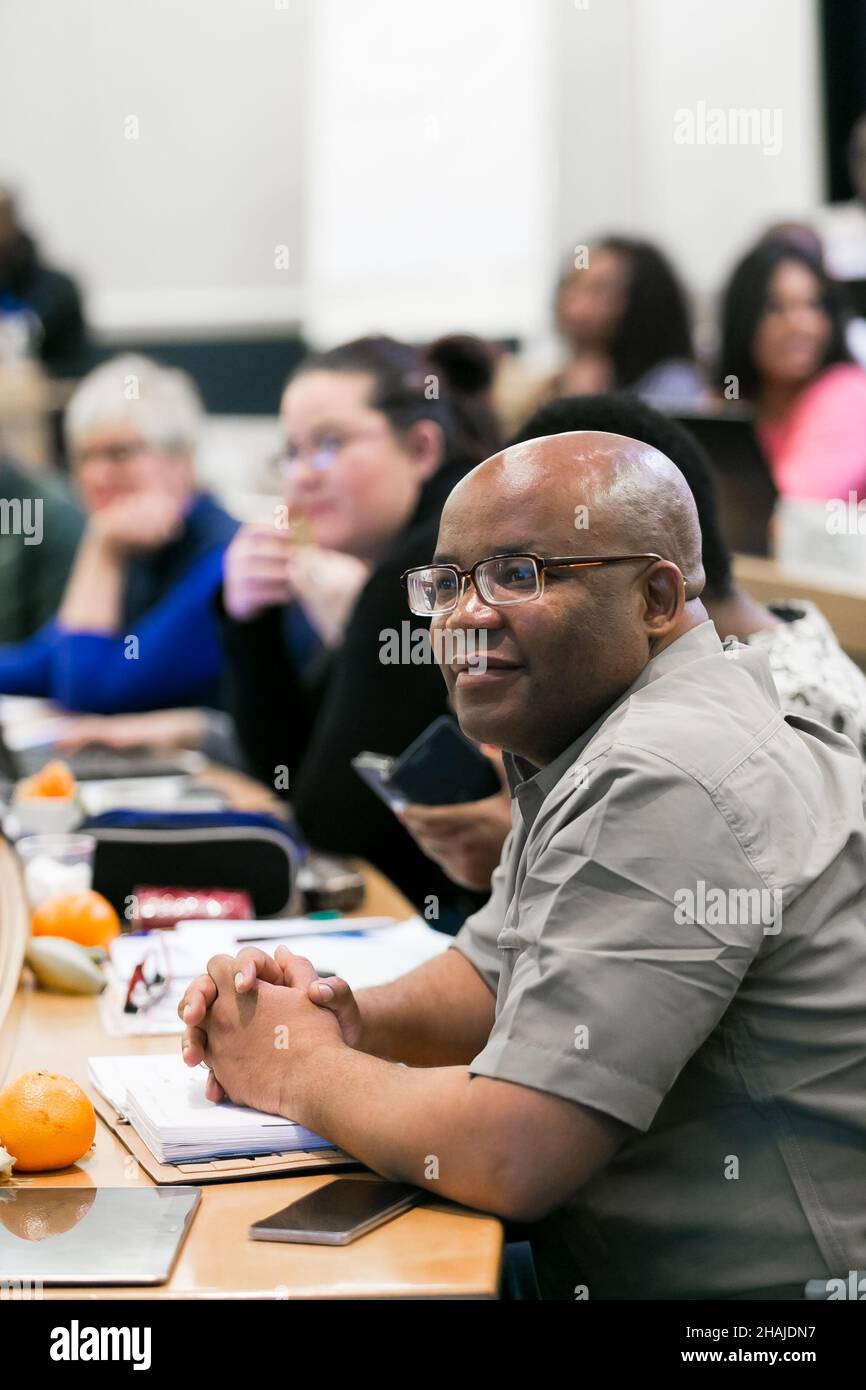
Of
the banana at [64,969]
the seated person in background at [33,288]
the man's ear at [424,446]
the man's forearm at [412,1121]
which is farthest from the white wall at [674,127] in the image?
the man's forearm at [412,1121]

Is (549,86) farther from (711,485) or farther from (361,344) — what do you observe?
(711,485)

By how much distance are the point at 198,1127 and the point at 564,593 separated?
1.78ft

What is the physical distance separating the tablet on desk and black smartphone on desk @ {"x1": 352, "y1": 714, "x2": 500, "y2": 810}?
73cm

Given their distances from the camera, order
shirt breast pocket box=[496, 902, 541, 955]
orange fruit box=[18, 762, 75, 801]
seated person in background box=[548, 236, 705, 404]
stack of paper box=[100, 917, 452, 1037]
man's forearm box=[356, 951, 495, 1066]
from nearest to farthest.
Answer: shirt breast pocket box=[496, 902, 541, 955]
man's forearm box=[356, 951, 495, 1066]
stack of paper box=[100, 917, 452, 1037]
orange fruit box=[18, 762, 75, 801]
seated person in background box=[548, 236, 705, 404]

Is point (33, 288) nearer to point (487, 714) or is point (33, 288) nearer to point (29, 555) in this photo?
point (29, 555)

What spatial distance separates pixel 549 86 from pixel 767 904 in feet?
20.0

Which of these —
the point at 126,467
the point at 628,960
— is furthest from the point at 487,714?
the point at 126,467

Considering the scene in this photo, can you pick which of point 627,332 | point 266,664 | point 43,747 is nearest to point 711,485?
point 266,664

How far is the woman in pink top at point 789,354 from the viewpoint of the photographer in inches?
161

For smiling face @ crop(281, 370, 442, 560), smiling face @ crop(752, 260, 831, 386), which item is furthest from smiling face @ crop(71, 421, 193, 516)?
smiling face @ crop(752, 260, 831, 386)

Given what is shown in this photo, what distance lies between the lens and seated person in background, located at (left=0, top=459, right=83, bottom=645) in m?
4.30

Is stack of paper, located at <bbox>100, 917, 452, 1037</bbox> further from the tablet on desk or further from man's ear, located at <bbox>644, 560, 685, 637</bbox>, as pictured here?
man's ear, located at <bbox>644, 560, 685, 637</bbox>

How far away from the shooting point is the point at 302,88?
688 cm

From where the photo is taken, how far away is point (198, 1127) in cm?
138
